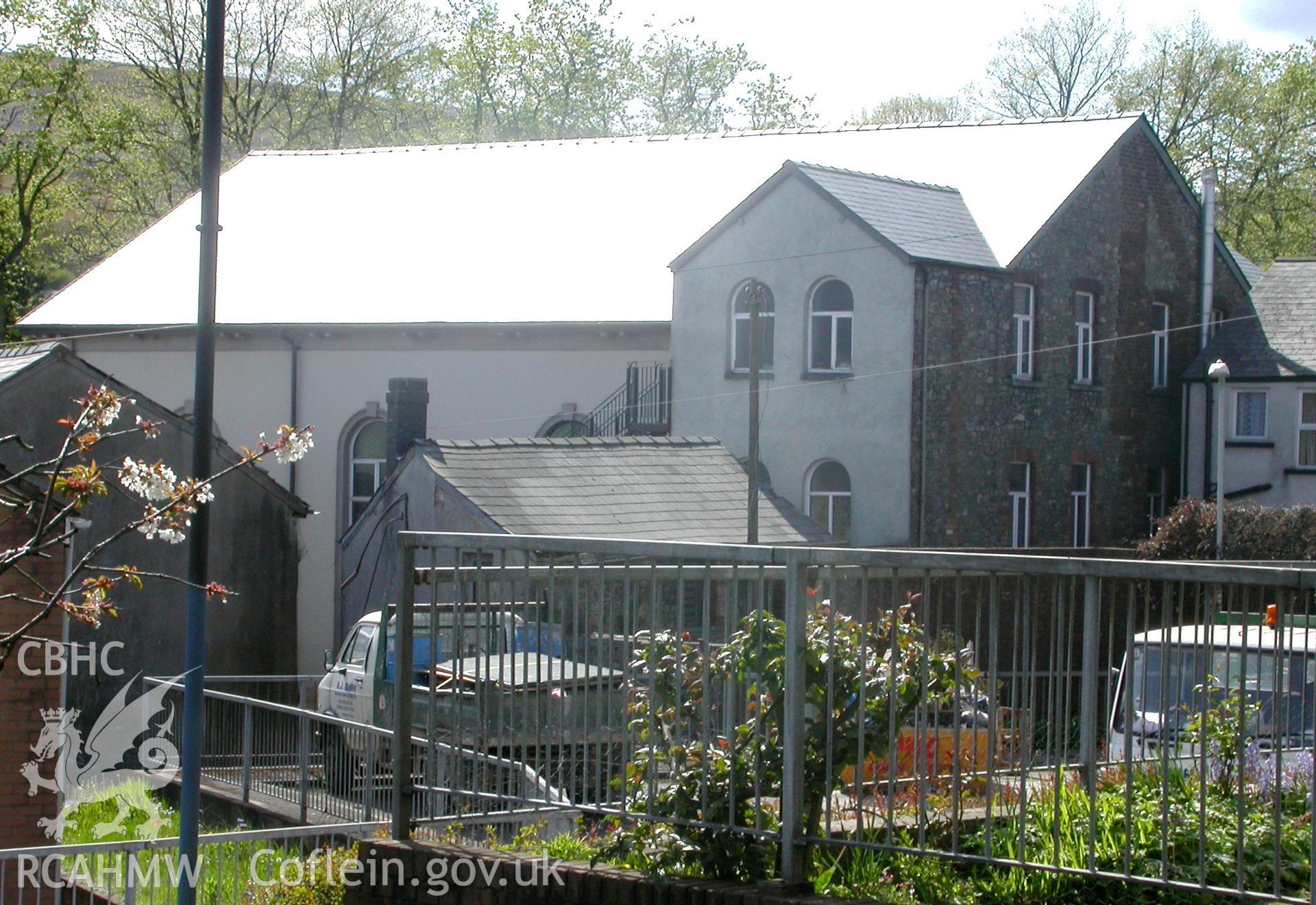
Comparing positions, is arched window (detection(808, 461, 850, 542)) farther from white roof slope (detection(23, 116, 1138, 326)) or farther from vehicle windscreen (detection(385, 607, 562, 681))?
vehicle windscreen (detection(385, 607, 562, 681))

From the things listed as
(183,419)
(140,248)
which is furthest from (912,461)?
(140,248)

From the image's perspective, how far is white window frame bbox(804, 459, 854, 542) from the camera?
27.8m

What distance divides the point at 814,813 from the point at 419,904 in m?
1.80

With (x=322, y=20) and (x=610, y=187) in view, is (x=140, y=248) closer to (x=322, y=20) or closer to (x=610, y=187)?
(x=610, y=187)

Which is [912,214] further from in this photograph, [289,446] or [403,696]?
[403,696]

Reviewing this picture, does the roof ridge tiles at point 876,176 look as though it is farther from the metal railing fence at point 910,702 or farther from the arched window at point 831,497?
the metal railing fence at point 910,702

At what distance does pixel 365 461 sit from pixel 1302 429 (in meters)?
19.0

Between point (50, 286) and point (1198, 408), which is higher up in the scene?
point (50, 286)

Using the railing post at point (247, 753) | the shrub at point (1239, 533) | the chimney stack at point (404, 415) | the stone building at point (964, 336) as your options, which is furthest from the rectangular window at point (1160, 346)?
the railing post at point (247, 753)

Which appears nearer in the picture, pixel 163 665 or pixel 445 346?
pixel 163 665

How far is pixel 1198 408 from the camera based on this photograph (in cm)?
3256

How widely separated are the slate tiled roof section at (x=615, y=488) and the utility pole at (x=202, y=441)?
1323cm

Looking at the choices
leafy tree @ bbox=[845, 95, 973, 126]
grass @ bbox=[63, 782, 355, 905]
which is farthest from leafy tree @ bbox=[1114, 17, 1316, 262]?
grass @ bbox=[63, 782, 355, 905]

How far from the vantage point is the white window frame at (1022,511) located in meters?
28.9
